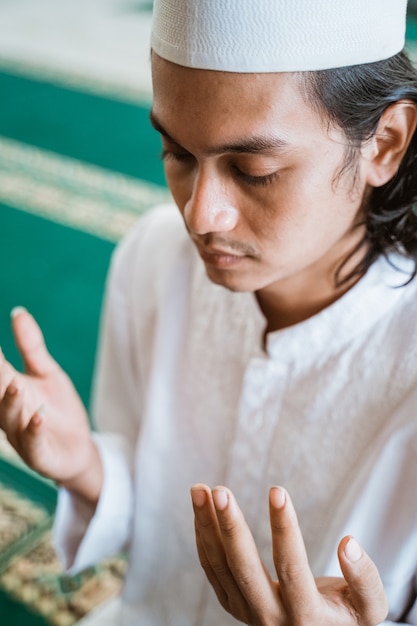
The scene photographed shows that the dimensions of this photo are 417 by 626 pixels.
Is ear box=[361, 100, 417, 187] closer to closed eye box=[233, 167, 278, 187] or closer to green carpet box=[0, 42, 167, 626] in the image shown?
closed eye box=[233, 167, 278, 187]

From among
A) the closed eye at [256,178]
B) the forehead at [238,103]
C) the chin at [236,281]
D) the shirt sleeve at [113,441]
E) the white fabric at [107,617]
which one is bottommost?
the white fabric at [107,617]

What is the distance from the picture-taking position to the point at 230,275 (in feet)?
3.22

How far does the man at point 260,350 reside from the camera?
838mm

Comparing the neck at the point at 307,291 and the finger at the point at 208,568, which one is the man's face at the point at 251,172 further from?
the finger at the point at 208,568

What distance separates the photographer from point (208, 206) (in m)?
0.91

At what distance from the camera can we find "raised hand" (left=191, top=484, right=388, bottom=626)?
0.76 metres

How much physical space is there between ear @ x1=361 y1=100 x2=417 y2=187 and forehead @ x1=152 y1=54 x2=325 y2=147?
12 cm

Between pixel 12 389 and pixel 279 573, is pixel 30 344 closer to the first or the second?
pixel 12 389

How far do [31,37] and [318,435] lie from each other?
518 centimetres

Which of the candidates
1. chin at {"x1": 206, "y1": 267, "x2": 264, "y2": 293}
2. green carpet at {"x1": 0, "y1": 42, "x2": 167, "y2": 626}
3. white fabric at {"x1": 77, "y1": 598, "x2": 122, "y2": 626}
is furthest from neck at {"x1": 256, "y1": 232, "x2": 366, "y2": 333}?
green carpet at {"x1": 0, "y1": 42, "x2": 167, "y2": 626}

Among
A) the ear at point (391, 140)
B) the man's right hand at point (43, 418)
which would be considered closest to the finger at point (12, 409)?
the man's right hand at point (43, 418)

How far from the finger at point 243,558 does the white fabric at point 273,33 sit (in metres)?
0.43

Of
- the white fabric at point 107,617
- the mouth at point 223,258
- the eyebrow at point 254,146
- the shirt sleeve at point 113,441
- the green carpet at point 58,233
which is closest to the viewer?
the eyebrow at point 254,146

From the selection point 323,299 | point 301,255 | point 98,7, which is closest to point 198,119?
point 301,255
